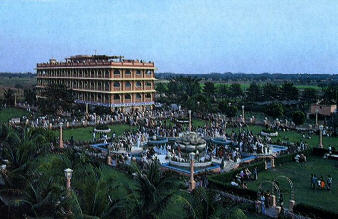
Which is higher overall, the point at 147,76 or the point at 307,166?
the point at 147,76

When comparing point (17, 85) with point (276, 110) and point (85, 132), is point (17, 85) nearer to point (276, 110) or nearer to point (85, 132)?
point (85, 132)

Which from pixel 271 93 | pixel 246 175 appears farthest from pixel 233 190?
pixel 271 93

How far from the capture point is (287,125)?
42.7m

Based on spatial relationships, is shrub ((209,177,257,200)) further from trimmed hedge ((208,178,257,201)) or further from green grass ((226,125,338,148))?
green grass ((226,125,338,148))

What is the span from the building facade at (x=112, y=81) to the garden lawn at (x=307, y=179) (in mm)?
32541

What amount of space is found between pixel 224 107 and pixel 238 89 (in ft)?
140

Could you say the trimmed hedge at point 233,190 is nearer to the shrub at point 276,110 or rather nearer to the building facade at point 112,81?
the shrub at point 276,110

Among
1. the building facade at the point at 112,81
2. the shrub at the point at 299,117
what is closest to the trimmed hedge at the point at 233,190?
the shrub at the point at 299,117

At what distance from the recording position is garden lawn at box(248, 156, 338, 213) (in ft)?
61.5

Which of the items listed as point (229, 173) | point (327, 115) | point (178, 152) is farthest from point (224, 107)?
point (229, 173)

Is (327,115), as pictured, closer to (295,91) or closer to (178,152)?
(295,91)

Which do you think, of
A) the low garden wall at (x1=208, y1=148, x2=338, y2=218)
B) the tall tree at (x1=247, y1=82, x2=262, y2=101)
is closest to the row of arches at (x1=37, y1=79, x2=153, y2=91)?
the tall tree at (x1=247, y1=82, x2=262, y2=101)

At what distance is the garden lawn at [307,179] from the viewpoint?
18750mm

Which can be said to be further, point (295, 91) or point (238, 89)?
point (238, 89)
